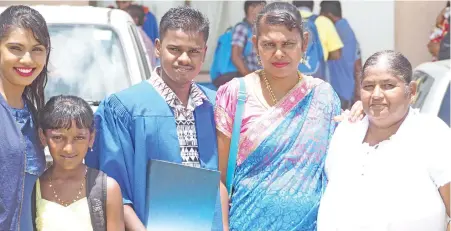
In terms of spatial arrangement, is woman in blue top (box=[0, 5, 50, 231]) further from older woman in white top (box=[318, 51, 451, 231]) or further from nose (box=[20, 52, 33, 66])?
older woman in white top (box=[318, 51, 451, 231])

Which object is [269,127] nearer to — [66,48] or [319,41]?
[66,48]

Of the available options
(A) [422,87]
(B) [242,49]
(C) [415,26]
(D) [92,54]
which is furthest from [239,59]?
(C) [415,26]

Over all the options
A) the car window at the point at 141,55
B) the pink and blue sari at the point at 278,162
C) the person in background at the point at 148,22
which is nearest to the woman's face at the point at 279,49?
the pink and blue sari at the point at 278,162

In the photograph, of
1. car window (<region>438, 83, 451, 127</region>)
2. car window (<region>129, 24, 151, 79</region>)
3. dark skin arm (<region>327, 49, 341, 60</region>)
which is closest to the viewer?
car window (<region>129, 24, 151, 79</region>)

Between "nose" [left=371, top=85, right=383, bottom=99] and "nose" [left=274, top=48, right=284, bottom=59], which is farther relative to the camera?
"nose" [left=274, top=48, right=284, bottom=59]

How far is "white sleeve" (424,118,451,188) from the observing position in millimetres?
3760

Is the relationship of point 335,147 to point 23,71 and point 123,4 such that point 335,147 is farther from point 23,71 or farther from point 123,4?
point 123,4

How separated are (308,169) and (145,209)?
2.29 feet

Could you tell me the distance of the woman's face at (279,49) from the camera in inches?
162

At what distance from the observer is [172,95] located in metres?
4.04

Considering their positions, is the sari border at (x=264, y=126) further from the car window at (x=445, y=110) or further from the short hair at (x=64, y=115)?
the car window at (x=445, y=110)

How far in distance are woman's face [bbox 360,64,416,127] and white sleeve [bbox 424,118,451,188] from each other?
0.62ft

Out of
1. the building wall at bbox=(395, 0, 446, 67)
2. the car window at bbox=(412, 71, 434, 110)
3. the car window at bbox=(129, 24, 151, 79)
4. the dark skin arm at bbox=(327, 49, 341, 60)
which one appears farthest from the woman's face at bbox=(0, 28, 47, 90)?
the building wall at bbox=(395, 0, 446, 67)

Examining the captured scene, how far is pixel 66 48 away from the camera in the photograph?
633 centimetres
